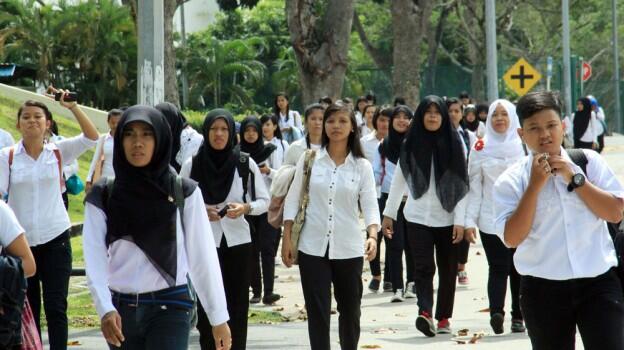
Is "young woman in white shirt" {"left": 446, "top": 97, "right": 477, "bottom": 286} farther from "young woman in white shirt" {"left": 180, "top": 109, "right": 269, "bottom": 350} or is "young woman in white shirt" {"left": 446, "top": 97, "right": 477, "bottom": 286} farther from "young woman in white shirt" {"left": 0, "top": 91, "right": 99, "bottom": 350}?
"young woman in white shirt" {"left": 0, "top": 91, "right": 99, "bottom": 350}

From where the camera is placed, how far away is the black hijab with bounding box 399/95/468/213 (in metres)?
10.3

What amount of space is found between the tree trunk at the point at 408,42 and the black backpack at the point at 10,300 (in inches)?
849

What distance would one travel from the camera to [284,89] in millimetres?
45594

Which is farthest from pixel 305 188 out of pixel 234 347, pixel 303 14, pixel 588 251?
pixel 303 14

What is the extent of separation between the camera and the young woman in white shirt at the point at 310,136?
11.4 m

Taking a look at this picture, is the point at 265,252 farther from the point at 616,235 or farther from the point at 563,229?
Answer: the point at 563,229

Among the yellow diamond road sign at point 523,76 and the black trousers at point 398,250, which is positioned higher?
the yellow diamond road sign at point 523,76

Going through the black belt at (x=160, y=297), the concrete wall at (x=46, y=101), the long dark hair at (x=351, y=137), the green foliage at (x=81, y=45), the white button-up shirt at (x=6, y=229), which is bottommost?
the black belt at (x=160, y=297)

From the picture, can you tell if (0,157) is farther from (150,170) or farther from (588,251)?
(588,251)

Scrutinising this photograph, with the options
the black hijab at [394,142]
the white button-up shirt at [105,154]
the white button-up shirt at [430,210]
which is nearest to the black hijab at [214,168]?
the white button-up shirt at [430,210]

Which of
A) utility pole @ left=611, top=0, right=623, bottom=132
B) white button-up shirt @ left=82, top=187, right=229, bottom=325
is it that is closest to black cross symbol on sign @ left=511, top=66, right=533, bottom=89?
white button-up shirt @ left=82, top=187, right=229, bottom=325

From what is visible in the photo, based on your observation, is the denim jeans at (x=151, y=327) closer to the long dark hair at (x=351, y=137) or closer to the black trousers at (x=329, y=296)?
the black trousers at (x=329, y=296)

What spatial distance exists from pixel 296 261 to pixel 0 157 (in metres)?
1.99

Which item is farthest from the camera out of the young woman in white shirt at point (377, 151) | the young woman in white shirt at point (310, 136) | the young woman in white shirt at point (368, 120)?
the young woman in white shirt at point (368, 120)
